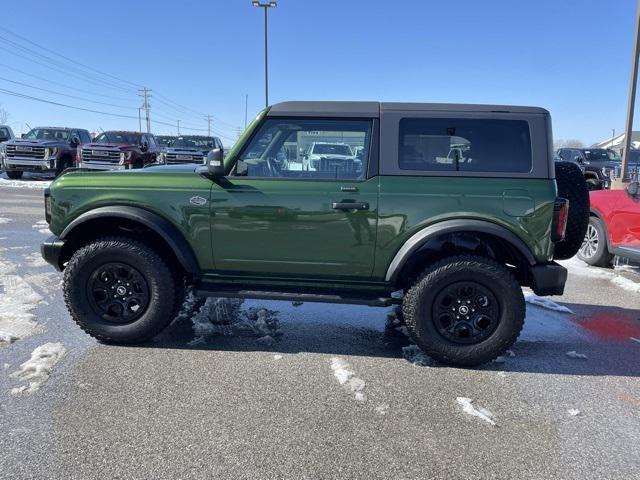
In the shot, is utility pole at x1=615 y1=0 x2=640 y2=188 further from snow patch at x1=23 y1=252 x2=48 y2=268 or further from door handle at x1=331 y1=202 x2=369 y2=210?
snow patch at x1=23 y1=252 x2=48 y2=268

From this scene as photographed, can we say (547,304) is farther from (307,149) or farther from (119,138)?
(119,138)

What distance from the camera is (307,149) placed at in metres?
3.73

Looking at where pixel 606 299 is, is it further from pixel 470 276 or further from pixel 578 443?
pixel 578 443

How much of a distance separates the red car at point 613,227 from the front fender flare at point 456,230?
3.55 m

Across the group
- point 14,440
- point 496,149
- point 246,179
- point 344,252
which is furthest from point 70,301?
point 496,149

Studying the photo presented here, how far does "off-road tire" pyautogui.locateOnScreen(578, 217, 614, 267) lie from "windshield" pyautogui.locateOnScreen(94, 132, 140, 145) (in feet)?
51.0

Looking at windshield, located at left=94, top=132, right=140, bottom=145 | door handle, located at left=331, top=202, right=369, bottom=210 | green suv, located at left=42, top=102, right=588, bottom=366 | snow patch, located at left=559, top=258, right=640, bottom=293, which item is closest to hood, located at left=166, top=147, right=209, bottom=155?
windshield, located at left=94, top=132, right=140, bottom=145

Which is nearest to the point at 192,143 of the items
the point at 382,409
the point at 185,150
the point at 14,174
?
the point at 185,150

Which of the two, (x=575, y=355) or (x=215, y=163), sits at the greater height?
(x=215, y=163)

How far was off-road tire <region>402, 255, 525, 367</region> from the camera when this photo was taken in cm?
350

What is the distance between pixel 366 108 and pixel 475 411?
2.30 meters

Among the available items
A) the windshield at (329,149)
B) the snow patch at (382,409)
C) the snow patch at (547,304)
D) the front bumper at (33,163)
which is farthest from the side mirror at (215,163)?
the front bumper at (33,163)

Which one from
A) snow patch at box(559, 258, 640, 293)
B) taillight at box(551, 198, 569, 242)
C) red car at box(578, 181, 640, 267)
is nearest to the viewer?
taillight at box(551, 198, 569, 242)

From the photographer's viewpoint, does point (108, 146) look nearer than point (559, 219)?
No
